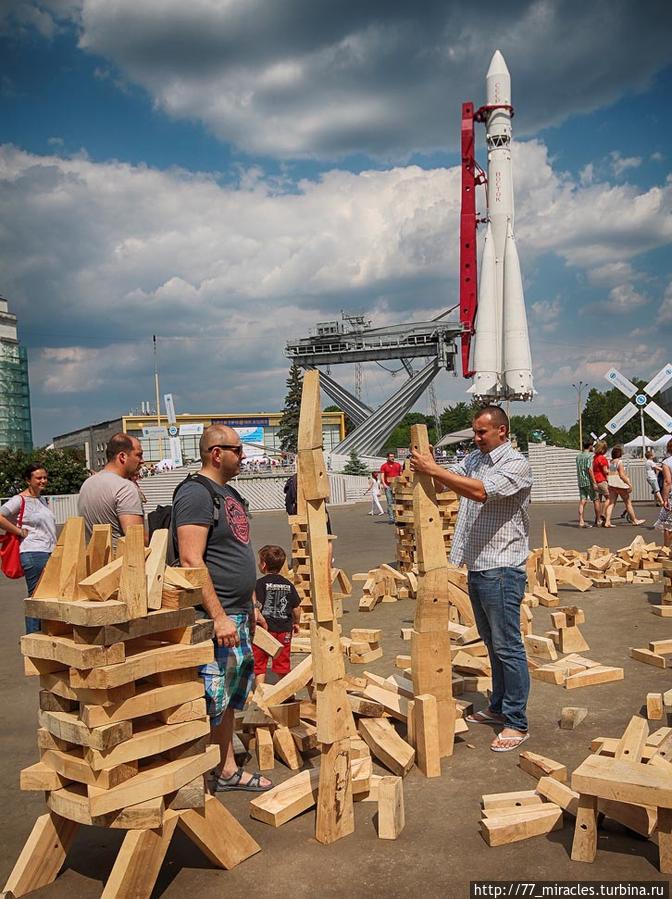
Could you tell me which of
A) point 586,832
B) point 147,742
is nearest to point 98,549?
point 147,742

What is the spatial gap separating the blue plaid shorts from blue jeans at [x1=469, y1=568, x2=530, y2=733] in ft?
5.58

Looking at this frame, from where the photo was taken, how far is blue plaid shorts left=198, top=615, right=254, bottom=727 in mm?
4098

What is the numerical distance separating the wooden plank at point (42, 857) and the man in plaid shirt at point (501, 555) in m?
2.81

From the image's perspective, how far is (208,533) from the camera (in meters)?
4.21

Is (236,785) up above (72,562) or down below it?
below

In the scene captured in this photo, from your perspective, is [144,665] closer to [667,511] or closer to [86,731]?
[86,731]

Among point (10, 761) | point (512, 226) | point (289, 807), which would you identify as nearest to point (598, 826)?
point (289, 807)

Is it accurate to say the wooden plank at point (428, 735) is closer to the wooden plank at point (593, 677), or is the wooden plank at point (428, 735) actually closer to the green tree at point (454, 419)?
the wooden plank at point (593, 677)

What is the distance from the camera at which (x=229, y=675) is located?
166 inches

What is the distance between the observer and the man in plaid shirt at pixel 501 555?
16.4 ft

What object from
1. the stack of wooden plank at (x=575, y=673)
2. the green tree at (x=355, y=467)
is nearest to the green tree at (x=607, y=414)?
the green tree at (x=355, y=467)

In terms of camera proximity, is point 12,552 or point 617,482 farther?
point 617,482

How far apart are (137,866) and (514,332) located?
39.6 meters

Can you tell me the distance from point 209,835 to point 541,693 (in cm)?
353
